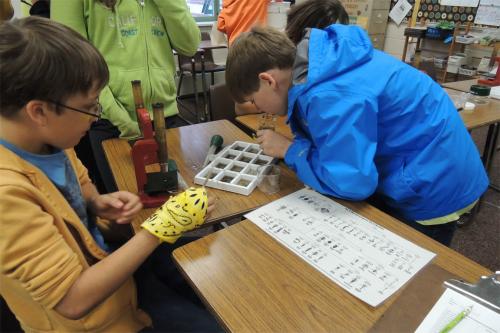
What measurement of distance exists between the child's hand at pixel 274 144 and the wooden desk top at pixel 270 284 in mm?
374

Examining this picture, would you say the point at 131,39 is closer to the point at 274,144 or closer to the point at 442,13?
the point at 274,144

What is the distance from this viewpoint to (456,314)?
0.69m

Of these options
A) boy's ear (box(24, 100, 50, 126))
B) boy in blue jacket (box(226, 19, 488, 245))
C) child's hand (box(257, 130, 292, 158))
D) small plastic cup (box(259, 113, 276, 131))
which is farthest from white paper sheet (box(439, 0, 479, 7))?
boy's ear (box(24, 100, 50, 126))

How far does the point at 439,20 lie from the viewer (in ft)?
15.6

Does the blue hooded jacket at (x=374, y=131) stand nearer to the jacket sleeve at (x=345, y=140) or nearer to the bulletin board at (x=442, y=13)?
the jacket sleeve at (x=345, y=140)

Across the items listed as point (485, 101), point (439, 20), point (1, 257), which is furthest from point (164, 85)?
point (439, 20)

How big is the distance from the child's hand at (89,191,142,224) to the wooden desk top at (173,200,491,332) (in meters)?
0.25

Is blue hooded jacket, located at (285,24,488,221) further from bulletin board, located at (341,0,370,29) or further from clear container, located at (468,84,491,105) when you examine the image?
bulletin board, located at (341,0,370,29)

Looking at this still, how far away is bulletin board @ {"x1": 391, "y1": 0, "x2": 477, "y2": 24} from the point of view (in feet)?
14.5

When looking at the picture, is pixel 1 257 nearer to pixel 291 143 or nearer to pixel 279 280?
pixel 279 280

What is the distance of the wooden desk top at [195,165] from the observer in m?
1.08

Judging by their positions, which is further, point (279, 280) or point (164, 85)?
point (164, 85)

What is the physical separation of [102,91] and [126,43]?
317mm

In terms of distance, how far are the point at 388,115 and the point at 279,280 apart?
61 cm
